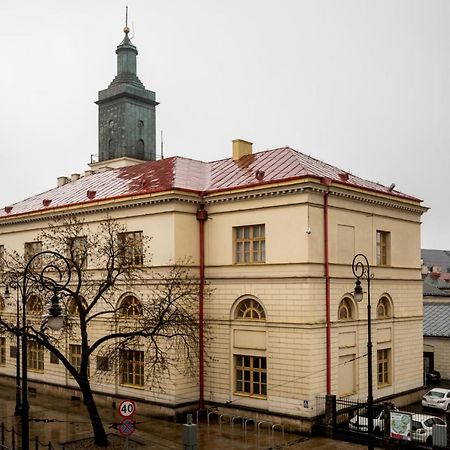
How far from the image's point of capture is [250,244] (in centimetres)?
3178

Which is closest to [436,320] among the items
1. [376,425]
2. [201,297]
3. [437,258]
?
[376,425]

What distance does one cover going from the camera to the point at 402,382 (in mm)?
35062

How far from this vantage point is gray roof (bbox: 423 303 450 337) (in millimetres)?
45219

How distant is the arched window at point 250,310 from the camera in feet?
102

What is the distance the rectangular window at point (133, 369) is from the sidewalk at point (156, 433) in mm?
1729

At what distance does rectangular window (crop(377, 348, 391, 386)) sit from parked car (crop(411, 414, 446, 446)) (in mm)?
6174

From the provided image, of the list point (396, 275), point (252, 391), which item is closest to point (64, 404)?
point (252, 391)

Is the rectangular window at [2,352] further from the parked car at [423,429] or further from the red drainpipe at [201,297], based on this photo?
the parked car at [423,429]

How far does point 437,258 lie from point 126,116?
83682 millimetres

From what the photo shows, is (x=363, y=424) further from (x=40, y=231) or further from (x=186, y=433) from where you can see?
(x=40, y=231)

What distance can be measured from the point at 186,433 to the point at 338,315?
12780 mm

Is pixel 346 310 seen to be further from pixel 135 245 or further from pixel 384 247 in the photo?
pixel 135 245

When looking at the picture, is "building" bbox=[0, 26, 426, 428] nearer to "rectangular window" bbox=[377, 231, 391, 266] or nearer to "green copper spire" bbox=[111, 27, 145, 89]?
"rectangular window" bbox=[377, 231, 391, 266]

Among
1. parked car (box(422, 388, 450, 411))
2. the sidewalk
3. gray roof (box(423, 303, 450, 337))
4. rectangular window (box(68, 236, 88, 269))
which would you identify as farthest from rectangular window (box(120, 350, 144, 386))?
gray roof (box(423, 303, 450, 337))
